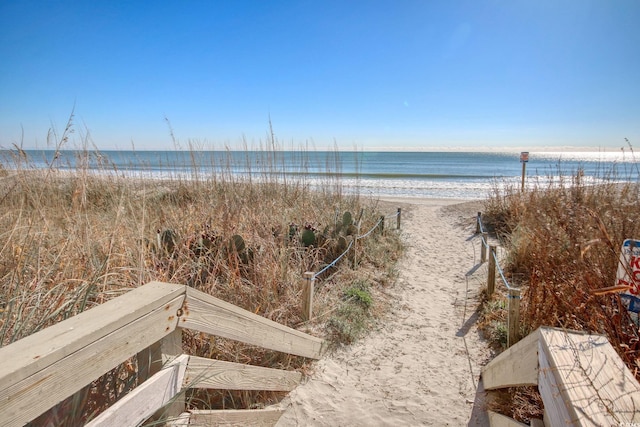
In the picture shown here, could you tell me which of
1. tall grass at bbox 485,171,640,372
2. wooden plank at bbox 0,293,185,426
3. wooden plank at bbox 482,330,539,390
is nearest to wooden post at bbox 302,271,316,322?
wooden plank at bbox 482,330,539,390

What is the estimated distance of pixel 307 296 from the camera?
10.8 feet

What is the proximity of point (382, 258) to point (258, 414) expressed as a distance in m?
3.71

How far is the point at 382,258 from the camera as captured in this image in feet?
18.0

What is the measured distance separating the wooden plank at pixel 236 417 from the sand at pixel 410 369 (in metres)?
0.26

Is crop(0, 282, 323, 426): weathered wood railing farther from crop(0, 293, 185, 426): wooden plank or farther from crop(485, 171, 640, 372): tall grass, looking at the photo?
crop(485, 171, 640, 372): tall grass

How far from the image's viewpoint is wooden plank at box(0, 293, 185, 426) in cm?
67

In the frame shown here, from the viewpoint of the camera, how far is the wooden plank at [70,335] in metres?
0.68

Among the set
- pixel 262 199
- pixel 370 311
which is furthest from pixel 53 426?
pixel 262 199

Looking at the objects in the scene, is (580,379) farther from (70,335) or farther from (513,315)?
(513,315)

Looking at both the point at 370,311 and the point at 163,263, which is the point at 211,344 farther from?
the point at 370,311

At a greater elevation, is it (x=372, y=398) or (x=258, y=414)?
(x=258, y=414)

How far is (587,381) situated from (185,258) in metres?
2.93

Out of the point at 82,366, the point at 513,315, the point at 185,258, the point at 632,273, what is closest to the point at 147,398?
the point at 82,366

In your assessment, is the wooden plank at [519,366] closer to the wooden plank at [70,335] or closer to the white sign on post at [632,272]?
the white sign on post at [632,272]
